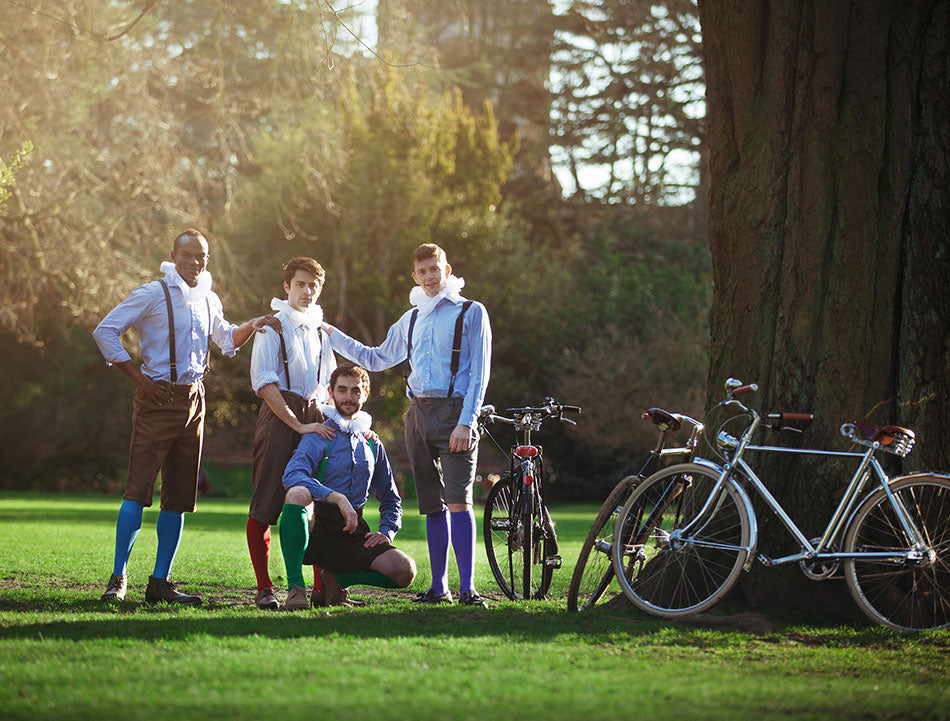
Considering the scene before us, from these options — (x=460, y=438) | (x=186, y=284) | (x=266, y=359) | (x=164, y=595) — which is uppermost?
(x=186, y=284)

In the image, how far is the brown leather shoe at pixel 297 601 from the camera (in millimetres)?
6520

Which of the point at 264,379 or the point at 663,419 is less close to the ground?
the point at 264,379

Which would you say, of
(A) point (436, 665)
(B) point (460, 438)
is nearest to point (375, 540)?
(B) point (460, 438)

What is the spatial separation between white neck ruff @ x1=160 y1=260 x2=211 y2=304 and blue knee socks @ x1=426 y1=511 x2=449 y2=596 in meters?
1.94

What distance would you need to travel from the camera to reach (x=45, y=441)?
2567 centimetres

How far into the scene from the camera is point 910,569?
19.5 ft

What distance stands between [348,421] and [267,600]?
1116mm

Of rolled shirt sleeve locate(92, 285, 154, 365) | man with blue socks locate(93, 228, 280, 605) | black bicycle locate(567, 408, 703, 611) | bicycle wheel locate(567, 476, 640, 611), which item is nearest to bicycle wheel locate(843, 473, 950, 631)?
black bicycle locate(567, 408, 703, 611)

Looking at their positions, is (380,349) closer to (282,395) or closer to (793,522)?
(282,395)

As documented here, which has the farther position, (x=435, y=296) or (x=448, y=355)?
(x=435, y=296)

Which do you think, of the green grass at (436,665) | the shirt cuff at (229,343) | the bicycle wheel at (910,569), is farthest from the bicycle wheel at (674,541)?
the shirt cuff at (229,343)

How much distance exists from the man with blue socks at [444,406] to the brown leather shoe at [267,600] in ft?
2.93

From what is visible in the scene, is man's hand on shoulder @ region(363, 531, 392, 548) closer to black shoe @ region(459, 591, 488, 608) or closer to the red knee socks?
black shoe @ region(459, 591, 488, 608)

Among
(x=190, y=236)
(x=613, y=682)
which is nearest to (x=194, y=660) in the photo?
(x=613, y=682)
